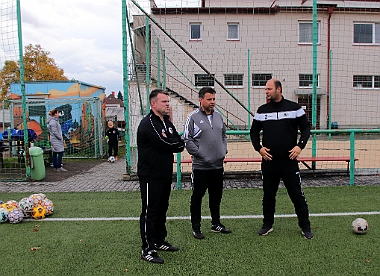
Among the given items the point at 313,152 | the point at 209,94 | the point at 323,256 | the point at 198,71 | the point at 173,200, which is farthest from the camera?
the point at 198,71

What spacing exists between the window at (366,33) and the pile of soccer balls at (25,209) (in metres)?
12.5

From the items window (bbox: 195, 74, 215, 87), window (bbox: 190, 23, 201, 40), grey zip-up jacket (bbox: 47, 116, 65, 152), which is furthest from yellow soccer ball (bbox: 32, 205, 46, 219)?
window (bbox: 190, 23, 201, 40)

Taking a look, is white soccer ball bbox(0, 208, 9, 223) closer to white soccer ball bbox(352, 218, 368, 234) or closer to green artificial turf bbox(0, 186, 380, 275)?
green artificial turf bbox(0, 186, 380, 275)

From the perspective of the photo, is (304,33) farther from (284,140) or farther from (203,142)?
(203,142)

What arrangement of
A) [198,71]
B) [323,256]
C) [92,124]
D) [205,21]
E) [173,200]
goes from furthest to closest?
[92,124] → [205,21] → [198,71] → [173,200] → [323,256]

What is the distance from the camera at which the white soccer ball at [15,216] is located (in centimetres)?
519

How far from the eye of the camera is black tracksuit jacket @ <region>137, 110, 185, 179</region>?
368 centimetres

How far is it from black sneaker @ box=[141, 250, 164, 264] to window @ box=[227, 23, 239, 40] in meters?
9.44

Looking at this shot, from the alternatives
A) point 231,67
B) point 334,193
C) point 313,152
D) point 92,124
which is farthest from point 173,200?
point 92,124

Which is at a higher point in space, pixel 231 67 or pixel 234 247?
pixel 231 67

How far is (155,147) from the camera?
12.2 feet

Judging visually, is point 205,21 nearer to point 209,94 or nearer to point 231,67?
point 231,67

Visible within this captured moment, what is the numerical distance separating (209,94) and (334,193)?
3.82 metres

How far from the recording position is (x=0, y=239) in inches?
179
